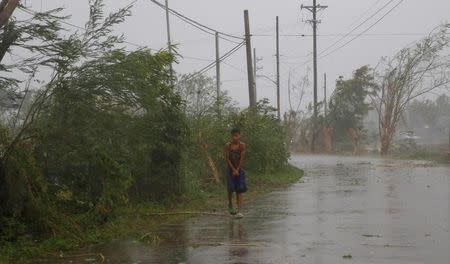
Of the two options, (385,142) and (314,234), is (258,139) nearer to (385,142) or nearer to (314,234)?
(314,234)

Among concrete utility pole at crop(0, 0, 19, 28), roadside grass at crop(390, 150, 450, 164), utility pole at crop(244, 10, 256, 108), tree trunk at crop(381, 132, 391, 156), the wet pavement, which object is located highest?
utility pole at crop(244, 10, 256, 108)

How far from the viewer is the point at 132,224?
11.6 meters

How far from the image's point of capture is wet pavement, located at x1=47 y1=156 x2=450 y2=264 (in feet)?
27.8

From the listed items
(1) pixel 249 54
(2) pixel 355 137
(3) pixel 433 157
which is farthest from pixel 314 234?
(2) pixel 355 137

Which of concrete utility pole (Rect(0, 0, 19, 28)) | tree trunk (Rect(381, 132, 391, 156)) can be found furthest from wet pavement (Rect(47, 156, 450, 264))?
tree trunk (Rect(381, 132, 391, 156))

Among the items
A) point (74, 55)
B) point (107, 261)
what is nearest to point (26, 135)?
point (74, 55)

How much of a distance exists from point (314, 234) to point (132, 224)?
140 inches

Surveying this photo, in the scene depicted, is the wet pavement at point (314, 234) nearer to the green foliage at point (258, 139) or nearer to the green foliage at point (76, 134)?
the green foliage at point (76, 134)

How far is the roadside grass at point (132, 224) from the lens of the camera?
9070 mm

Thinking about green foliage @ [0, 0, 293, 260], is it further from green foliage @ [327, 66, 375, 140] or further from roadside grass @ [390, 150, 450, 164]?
green foliage @ [327, 66, 375, 140]

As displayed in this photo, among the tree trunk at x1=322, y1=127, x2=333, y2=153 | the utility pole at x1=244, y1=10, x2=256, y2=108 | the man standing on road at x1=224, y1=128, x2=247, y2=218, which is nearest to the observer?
the man standing on road at x1=224, y1=128, x2=247, y2=218

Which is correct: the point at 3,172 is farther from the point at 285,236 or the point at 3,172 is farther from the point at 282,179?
the point at 282,179

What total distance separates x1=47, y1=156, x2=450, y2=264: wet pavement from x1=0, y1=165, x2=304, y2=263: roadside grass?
1.35 ft

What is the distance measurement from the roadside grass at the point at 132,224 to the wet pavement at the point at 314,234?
0.41 m
